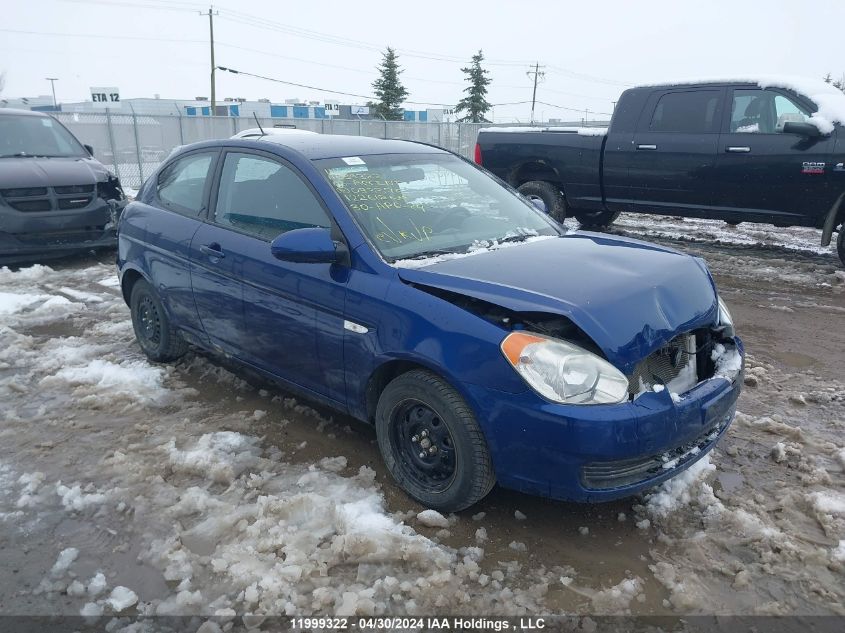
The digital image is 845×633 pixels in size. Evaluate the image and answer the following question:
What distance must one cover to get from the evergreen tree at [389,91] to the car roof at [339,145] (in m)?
43.5

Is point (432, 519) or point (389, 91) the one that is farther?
point (389, 91)

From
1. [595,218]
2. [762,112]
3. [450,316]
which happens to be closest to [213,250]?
[450,316]

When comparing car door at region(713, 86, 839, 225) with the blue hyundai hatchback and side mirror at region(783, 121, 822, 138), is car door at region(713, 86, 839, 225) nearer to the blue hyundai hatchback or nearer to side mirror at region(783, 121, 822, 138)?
side mirror at region(783, 121, 822, 138)

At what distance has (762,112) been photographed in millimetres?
7750

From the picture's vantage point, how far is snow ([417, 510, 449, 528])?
117 inches

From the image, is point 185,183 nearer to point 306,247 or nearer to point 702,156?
point 306,247

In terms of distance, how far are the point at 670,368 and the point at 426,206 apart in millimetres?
1591

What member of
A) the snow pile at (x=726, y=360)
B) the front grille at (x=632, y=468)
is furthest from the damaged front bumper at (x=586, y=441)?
the snow pile at (x=726, y=360)

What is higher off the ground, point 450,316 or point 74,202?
Answer: point 450,316

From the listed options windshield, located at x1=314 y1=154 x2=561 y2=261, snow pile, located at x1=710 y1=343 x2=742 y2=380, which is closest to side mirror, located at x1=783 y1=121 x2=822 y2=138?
windshield, located at x1=314 y1=154 x2=561 y2=261

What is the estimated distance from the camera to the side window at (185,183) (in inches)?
173

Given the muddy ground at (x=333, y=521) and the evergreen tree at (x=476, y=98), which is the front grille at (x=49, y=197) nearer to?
the muddy ground at (x=333, y=521)

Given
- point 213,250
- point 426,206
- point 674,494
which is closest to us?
point 674,494

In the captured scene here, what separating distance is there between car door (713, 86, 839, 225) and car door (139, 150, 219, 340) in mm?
6273
